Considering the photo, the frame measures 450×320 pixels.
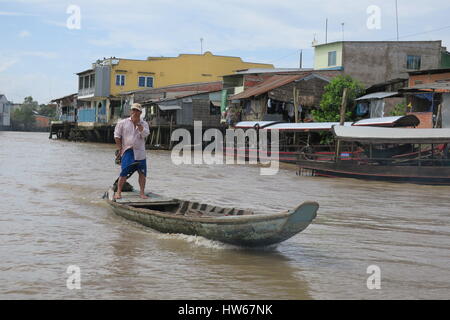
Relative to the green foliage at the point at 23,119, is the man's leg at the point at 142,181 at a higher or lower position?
lower

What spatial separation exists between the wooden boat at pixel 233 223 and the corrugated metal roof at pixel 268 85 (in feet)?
66.6

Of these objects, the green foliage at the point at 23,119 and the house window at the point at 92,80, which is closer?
the house window at the point at 92,80

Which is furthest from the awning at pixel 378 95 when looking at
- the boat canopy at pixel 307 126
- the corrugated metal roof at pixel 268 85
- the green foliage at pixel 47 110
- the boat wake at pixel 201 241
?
the green foliage at pixel 47 110

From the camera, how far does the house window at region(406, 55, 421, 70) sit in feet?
89.5

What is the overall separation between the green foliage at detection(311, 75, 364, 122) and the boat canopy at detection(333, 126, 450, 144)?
329 inches

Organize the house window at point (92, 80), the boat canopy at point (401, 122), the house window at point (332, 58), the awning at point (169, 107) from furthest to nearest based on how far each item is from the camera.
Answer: the house window at point (92, 80), the awning at point (169, 107), the house window at point (332, 58), the boat canopy at point (401, 122)

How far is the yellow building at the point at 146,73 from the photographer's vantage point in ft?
136

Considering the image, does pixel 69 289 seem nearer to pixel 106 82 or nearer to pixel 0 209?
pixel 0 209

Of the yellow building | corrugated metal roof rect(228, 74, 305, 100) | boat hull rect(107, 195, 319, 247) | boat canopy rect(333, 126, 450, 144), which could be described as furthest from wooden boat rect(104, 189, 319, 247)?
the yellow building

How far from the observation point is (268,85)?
29422mm

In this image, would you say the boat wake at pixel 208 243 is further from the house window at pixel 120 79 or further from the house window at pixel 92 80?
the house window at pixel 92 80

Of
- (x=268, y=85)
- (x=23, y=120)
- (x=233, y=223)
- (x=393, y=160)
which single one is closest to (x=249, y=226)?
(x=233, y=223)

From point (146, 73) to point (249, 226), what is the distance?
123ft

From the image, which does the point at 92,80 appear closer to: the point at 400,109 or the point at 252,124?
the point at 252,124
